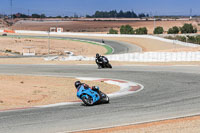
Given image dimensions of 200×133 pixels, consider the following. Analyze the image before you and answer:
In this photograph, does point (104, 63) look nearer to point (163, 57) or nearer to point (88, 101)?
point (163, 57)

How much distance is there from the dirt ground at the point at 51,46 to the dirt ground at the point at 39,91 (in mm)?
36828

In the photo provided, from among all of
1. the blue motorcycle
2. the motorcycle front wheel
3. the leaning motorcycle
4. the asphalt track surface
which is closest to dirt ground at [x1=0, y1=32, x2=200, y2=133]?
the asphalt track surface

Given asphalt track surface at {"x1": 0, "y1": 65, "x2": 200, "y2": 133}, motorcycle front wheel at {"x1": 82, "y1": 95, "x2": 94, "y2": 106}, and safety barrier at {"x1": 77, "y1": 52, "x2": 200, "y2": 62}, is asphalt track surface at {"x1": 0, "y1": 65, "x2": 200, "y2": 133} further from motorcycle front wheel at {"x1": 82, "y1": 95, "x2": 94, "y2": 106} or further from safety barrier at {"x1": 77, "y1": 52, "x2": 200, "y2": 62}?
safety barrier at {"x1": 77, "y1": 52, "x2": 200, "y2": 62}

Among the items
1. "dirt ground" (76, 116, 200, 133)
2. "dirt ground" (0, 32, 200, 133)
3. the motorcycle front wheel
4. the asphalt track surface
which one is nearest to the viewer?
"dirt ground" (76, 116, 200, 133)

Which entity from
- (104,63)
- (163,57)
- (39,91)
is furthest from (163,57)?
(39,91)

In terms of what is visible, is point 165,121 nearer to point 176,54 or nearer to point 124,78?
point 124,78

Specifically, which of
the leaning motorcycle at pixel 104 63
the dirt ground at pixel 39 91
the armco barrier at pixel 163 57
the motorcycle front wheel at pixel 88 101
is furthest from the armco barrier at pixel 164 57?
the motorcycle front wheel at pixel 88 101

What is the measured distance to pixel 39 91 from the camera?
19.5 meters

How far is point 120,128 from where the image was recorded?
10727 millimetres

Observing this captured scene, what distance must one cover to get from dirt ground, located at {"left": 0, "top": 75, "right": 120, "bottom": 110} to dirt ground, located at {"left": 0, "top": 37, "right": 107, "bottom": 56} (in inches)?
1450

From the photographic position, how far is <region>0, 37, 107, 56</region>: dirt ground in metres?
62.8

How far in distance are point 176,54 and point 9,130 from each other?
24401 mm

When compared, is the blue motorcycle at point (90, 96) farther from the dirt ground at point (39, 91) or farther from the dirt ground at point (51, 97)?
the dirt ground at point (51, 97)

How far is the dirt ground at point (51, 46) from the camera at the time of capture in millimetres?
62844
